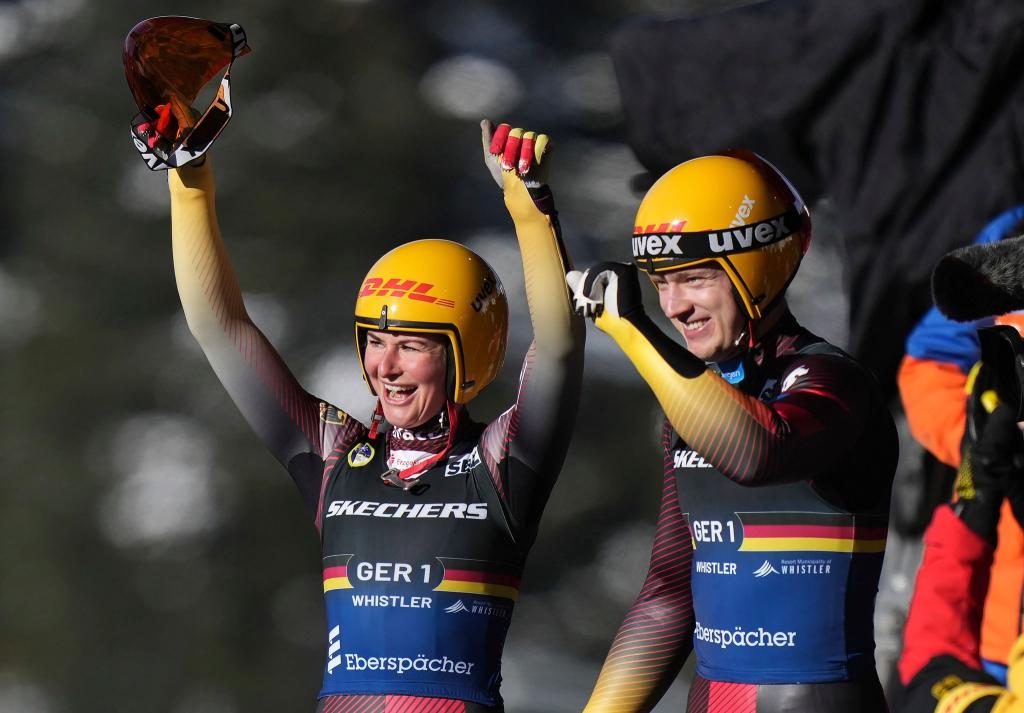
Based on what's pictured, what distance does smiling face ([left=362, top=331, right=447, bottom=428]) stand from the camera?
3.24 meters

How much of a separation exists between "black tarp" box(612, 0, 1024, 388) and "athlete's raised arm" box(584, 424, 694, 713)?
8.50ft

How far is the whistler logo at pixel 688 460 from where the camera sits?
2.90 meters

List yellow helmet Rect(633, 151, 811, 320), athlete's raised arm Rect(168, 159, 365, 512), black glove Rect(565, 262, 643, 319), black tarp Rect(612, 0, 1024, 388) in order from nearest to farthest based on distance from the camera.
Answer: black glove Rect(565, 262, 643, 319) → yellow helmet Rect(633, 151, 811, 320) → athlete's raised arm Rect(168, 159, 365, 512) → black tarp Rect(612, 0, 1024, 388)

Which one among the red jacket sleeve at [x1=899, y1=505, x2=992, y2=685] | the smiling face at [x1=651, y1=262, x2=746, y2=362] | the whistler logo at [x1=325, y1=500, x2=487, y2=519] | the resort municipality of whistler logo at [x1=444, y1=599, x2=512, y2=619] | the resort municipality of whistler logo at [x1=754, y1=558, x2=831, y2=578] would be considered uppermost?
the smiling face at [x1=651, y1=262, x2=746, y2=362]

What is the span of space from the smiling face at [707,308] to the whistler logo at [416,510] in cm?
59

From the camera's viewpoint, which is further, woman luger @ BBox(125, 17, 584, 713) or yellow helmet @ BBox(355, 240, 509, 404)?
yellow helmet @ BBox(355, 240, 509, 404)

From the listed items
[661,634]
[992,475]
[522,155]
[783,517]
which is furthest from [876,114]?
[783,517]

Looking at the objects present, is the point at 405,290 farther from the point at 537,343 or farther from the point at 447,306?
the point at 537,343

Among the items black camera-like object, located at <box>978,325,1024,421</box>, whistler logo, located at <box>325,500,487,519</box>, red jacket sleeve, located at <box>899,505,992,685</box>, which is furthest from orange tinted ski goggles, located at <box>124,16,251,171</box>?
red jacket sleeve, located at <box>899,505,992,685</box>

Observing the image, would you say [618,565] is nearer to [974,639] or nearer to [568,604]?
[568,604]

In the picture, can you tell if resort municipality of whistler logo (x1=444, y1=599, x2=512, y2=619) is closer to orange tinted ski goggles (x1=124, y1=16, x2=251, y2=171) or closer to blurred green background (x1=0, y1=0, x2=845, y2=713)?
orange tinted ski goggles (x1=124, y1=16, x2=251, y2=171)

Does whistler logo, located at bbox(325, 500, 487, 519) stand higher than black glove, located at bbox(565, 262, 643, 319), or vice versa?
black glove, located at bbox(565, 262, 643, 319)

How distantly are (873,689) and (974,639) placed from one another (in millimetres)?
643

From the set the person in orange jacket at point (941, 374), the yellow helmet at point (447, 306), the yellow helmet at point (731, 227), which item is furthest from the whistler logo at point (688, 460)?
the person in orange jacket at point (941, 374)
